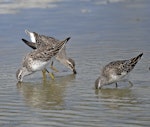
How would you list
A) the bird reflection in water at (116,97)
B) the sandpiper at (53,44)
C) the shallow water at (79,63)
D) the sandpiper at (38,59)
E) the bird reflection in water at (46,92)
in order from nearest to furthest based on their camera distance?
the shallow water at (79,63), the bird reflection in water at (116,97), the bird reflection in water at (46,92), the sandpiper at (38,59), the sandpiper at (53,44)

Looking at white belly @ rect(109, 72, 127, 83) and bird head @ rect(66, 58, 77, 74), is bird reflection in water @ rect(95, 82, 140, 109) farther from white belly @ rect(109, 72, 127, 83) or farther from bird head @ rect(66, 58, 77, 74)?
bird head @ rect(66, 58, 77, 74)

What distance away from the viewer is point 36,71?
37.2 feet

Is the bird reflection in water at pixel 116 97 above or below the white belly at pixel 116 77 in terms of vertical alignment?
below

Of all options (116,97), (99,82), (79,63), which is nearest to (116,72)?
(99,82)

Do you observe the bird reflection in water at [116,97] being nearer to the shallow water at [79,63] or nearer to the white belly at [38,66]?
the shallow water at [79,63]

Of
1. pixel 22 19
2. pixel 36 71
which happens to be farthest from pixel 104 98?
pixel 22 19

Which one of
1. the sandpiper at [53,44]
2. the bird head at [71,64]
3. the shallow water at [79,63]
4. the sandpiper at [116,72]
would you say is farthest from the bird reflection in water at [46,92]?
the sandpiper at [116,72]

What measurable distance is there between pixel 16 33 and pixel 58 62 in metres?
3.18

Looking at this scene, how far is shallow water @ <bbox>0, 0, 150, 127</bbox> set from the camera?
7.88m

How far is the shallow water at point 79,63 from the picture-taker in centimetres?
788

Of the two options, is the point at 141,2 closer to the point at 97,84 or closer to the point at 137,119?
the point at 97,84

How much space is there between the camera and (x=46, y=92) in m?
9.79

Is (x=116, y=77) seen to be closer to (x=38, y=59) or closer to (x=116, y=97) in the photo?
(x=116, y=97)

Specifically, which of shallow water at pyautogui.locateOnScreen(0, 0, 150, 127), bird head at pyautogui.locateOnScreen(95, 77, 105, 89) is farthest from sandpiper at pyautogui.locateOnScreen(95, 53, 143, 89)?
shallow water at pyautogui.locateOnScreen(0, 0, 150, 127)
